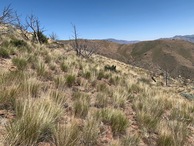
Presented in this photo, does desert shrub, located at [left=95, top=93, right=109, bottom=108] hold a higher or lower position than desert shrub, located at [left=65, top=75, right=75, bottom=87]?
lower

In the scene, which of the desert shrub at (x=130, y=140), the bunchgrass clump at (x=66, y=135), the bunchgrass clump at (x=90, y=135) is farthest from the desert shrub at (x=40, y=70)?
the desert shrub at (x=130, y=140)

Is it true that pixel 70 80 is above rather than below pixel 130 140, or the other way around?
above

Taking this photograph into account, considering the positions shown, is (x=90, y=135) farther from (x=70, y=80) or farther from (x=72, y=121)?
(x=70, y=80)

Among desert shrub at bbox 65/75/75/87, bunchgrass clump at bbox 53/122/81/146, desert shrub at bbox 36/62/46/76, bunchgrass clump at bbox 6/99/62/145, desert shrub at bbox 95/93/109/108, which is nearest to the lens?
bunchgrass clump at bbox 6/99/62/145

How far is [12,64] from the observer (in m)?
8.16

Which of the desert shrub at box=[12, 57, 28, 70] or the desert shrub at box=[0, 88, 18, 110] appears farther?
the desert shrub at box=[12, 57, 28, 70]

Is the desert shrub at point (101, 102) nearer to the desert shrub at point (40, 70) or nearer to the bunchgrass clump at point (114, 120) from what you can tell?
the bunchgrass clump at point (114, 120)

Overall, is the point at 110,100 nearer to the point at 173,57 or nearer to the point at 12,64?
the point at 12,64

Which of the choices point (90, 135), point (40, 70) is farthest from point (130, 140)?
point (40, 70)

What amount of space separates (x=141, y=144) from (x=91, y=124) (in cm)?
112

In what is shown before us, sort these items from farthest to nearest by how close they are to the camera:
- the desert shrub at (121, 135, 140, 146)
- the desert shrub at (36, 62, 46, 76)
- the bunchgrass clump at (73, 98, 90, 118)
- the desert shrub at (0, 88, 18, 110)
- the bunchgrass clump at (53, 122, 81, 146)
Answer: the desert shrub at (36, 62, 46, 76) → the bunchgrass clump at (73, 98, 90, 118) → the desert shrub at (0, 88, 18, 110) → the desert shrub at (121, 135, 140, 146) → the bunchgrass clump at (53, 122, 81, 146)

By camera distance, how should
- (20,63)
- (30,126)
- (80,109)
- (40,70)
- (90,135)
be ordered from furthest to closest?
1. (20,63)
2. (40,70)
3. (80,109)
4. (90,135)
5. (30,126)

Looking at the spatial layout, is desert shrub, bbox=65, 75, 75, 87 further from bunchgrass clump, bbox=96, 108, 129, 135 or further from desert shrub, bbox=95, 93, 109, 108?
bunchgrass clump, bbox=96, 108, 129, 135

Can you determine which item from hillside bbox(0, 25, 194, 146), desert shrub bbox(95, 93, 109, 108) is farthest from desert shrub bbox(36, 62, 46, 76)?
desert shrub bbox(95, 93, 109, 108)
